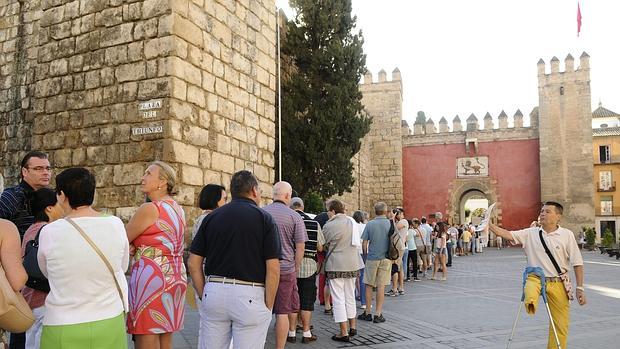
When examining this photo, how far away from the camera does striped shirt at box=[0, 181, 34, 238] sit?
3.54 meters

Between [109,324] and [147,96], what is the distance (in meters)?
4.34

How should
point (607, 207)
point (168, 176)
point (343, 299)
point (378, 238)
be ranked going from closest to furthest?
point (168, 176)
point (343, 299)
point (378, 238)
point (607, 207)

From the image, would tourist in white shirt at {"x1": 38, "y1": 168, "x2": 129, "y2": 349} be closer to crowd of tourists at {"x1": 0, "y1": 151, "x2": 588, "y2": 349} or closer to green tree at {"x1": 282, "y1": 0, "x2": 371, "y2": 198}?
crowd of tourists at {"x1": 0, "y1": 151, "x2": 588, "y2": 349}

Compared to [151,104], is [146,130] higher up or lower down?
lower down

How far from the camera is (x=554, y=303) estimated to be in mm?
4094

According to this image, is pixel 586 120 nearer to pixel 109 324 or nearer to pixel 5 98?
pixel 5 98

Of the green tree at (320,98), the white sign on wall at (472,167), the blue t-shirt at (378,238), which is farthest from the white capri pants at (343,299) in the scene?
the white sign on wall at (472,167)

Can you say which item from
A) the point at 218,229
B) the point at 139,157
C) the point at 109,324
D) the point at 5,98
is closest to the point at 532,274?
the point at 218,229

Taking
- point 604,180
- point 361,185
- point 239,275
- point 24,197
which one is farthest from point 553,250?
point 604,180

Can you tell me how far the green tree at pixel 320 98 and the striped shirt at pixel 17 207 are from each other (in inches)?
370

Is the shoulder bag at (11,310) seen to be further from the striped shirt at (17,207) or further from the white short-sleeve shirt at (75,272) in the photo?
the striped shirt at (17,207)

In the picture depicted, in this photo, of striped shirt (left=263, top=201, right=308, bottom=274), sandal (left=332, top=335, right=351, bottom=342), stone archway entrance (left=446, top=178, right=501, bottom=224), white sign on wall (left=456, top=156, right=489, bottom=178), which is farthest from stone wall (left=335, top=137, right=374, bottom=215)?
striped shirt (left=263, top=201, right=308, bottom=274)

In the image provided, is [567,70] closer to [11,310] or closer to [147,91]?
[147,91]

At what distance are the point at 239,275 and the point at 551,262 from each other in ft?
8.78
